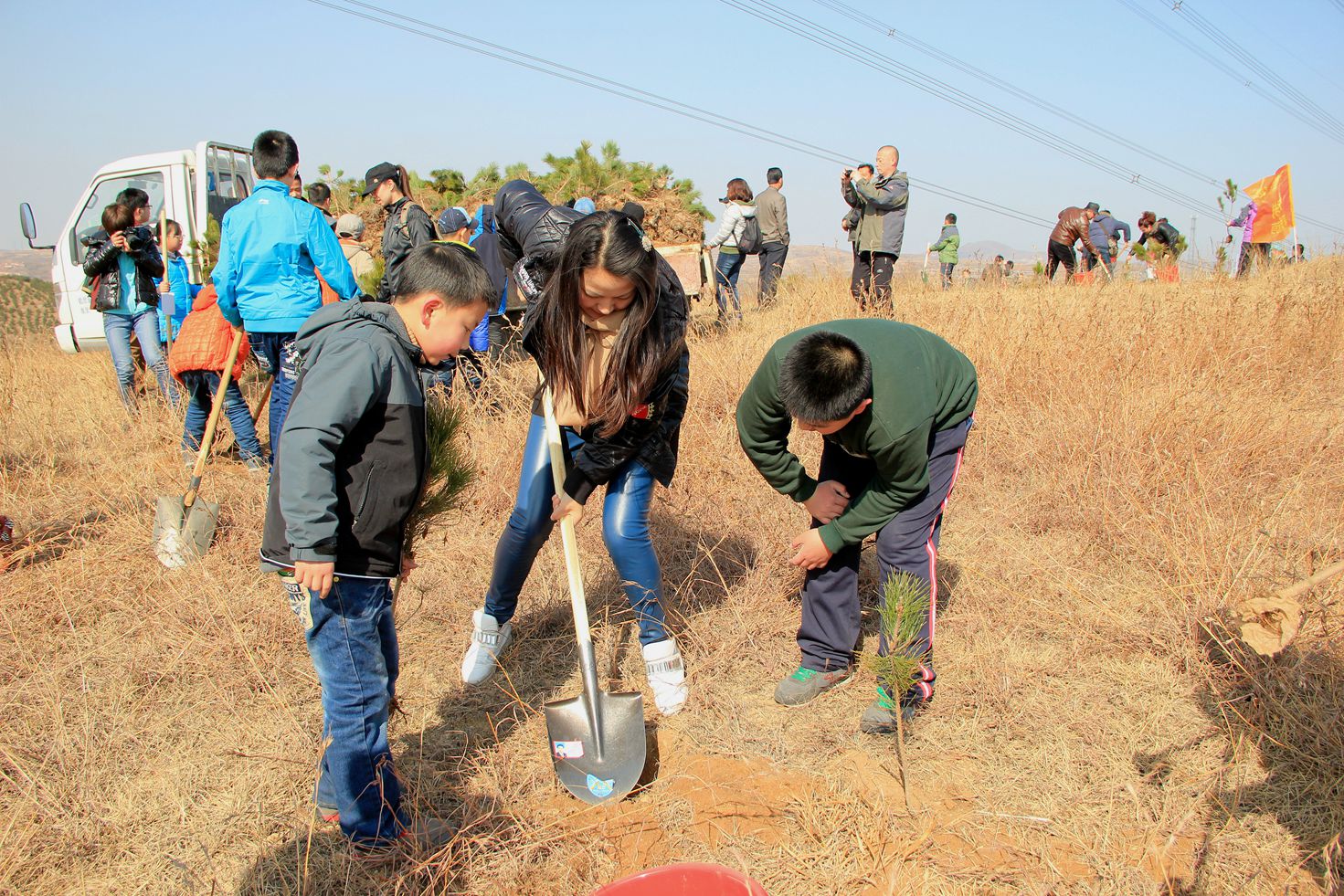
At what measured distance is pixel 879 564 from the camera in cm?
259

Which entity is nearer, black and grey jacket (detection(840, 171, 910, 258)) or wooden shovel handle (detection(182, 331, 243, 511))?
wooden shovel handle (detection(182, 331, 243, 511))

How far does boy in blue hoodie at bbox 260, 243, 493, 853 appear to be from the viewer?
67.4 inches

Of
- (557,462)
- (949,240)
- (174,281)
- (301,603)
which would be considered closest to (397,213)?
(174,281)

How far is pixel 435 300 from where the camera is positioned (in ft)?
6.33

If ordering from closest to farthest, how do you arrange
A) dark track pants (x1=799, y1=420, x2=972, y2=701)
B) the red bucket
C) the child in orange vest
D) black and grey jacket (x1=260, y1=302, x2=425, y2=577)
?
the red bucket
black and grey jacket (x1=260, y1=302, x2=425, y2=577)
dark track pants (x1=799, y1=420, x2=972, y2=701)
the child in orange vest

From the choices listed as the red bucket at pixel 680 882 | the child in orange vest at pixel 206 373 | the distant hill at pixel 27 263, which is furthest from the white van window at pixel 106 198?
the distant hill at pixel 27 263

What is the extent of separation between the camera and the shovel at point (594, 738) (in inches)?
88.1

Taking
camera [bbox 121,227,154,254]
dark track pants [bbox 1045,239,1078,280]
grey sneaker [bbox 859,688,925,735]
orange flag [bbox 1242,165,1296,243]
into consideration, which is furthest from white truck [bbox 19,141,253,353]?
orange flag [bbox 1242,165,1296,243]

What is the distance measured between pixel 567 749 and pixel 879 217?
604 centimetres

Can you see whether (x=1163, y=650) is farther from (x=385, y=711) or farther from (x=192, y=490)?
(x=192, y=490)

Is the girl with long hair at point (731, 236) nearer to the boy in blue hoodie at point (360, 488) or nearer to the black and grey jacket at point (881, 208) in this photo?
the black and grey jacket at point (881, 208)

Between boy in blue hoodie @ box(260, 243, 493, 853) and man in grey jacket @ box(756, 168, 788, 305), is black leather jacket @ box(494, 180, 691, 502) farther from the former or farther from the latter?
man in grey jacket @ box(756, 168, 788, 305)

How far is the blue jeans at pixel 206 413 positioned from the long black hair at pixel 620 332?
3.21m

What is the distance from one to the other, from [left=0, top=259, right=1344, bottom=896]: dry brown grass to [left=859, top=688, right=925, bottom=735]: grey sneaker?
0.04m
